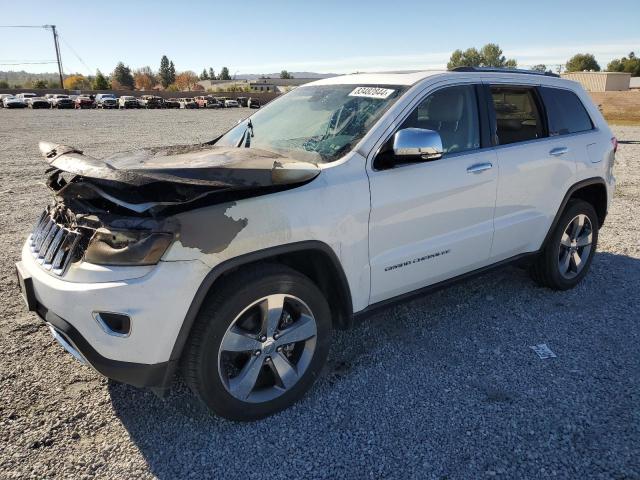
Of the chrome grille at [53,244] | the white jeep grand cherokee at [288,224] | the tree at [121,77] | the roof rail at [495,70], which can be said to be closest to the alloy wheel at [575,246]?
the white jeep grand cherokee at [288,224]

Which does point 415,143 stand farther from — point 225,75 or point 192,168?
point 225,75

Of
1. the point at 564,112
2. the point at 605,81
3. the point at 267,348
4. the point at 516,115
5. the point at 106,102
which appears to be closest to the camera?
the point at 267,348

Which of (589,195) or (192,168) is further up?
(192,168)

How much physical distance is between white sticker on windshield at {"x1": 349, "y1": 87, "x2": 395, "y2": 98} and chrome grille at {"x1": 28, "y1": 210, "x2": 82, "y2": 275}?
2.02 m

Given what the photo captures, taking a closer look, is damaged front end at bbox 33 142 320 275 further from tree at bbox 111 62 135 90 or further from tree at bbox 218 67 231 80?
tree at bbox 218 67 231 80

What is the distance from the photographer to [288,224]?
264 centimetres

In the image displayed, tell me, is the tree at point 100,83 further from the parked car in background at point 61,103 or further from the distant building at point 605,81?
the distant building at point 605,81

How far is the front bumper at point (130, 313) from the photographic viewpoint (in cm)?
229

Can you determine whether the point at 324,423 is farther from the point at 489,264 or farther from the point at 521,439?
the point at 489,264

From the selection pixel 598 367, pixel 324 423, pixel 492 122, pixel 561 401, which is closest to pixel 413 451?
pixel 324 423

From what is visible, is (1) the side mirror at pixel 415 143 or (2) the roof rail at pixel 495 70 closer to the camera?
(1) the side mirror at pixel 415 143

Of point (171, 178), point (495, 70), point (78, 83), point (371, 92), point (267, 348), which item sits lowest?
point (267, 348)

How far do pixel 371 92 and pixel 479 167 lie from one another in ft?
2.99

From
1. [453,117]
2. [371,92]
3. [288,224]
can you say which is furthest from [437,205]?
[288,224]
